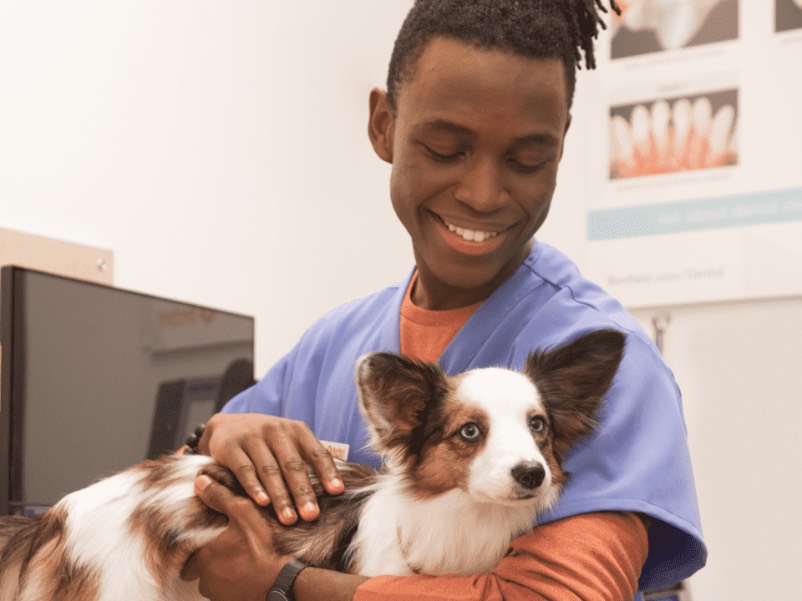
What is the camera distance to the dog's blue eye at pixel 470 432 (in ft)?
4.47

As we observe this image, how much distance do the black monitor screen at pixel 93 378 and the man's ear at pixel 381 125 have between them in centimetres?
102

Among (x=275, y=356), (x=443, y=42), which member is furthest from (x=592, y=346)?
(x=275, y=356)

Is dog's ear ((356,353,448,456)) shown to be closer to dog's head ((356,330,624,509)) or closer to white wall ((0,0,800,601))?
dog's head ((356,330,624,509))

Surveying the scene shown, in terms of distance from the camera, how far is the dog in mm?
1343

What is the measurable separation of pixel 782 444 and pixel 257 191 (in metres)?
2.17

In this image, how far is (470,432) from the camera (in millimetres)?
1366

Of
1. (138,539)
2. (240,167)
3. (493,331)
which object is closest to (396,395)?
(493,331)

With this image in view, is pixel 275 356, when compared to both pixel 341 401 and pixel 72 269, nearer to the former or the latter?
pixel 72 269

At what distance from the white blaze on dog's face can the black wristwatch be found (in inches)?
10.0

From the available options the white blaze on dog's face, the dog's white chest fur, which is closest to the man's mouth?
the white blaze on dog's face

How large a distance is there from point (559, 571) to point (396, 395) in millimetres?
357

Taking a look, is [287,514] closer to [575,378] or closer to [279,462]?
[279,462]

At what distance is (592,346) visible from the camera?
1.34m

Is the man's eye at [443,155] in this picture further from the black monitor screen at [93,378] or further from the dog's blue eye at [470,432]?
the black monitor screen at [93,378]
